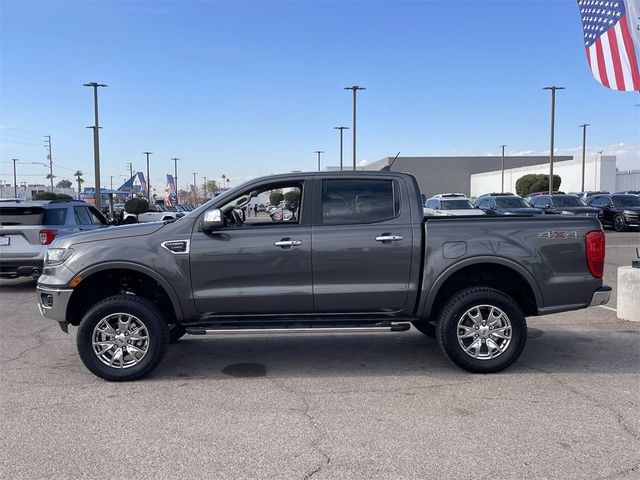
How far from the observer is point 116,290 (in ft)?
19.5

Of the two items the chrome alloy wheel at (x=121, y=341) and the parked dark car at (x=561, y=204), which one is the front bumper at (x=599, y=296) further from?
the parked dark car at (x=561, y=204)

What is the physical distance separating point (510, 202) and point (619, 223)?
4775mm

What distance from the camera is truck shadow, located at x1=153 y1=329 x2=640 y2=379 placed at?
19.2ft

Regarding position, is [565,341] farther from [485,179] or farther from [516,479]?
[485,179]

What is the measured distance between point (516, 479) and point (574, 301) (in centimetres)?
264

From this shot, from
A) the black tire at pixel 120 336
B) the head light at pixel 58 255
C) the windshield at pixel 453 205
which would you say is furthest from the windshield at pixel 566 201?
the head light at pixel 58 255

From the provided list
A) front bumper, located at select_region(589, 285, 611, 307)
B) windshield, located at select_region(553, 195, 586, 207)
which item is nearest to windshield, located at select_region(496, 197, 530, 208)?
windshield, located at select_region(553, 195, 586, 207)

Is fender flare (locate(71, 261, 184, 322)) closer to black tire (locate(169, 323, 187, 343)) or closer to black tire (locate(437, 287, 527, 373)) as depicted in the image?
black tire (locate(169, 323, 187, 343))

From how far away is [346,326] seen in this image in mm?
5582

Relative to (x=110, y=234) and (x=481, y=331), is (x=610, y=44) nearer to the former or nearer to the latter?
(x=481, y=331)

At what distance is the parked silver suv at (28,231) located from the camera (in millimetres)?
10719

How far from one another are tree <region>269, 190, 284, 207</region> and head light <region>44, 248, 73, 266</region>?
6.65 feet

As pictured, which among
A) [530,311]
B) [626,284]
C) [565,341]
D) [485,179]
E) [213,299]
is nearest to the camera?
[213,299]

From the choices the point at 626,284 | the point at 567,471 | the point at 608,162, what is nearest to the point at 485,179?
the point at 608,162
